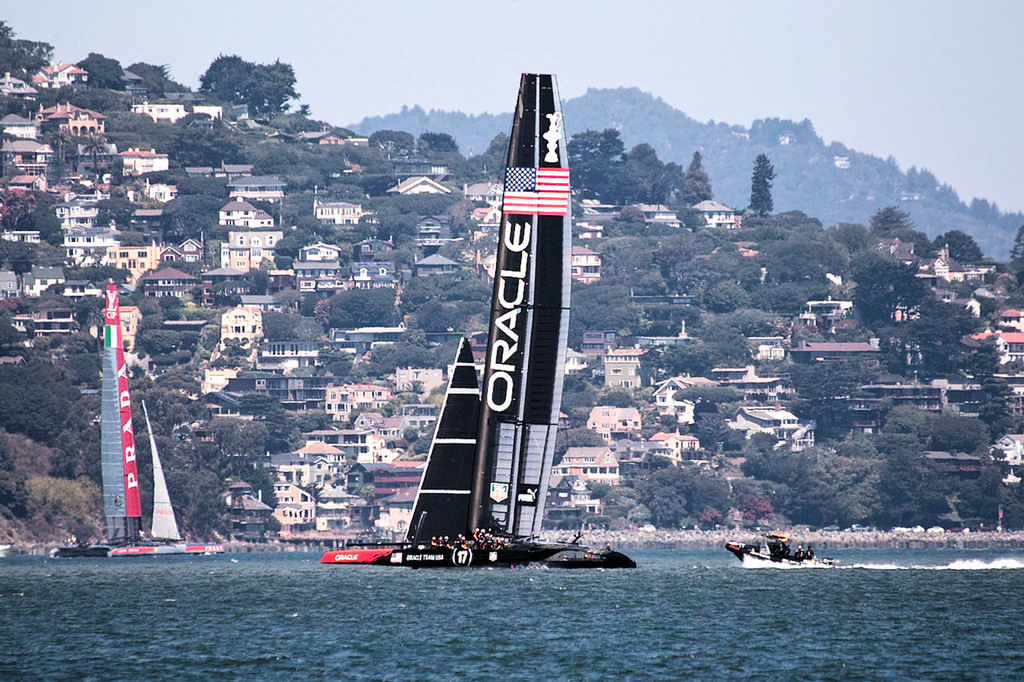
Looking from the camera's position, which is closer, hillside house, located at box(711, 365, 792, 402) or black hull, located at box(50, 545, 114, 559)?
black hull, located at box(50, 545, 114, 559)

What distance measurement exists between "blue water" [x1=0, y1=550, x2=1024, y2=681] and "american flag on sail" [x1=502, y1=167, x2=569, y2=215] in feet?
36.4

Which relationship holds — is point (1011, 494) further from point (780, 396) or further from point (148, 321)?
point (148, 321)

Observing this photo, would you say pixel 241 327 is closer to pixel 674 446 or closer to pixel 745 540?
pixel 674 446

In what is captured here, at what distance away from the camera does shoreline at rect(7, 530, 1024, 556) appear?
5659 inches

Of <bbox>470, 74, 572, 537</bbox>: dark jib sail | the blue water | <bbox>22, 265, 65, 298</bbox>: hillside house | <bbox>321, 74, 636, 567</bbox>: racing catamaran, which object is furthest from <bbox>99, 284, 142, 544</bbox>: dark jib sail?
<bbox>22, 265, 65, 298</bbox>: hillside house

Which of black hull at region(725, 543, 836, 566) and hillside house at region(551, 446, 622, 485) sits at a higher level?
black hull at region(725, 543, 836, 566)

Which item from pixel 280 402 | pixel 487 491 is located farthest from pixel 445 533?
pixel 280 402

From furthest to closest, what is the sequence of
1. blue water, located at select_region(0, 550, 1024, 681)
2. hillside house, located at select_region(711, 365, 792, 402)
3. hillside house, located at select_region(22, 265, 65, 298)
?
hillside house, located at select_region(22, 265, 65, 298)
hillside house, located at select_region(711, 365, 792, 402)
blue water, located at select_region(0, 550, 1024, 681)

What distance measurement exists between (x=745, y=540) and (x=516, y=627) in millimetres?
105875

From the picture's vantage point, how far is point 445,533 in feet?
188

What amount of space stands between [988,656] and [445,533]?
1957cm

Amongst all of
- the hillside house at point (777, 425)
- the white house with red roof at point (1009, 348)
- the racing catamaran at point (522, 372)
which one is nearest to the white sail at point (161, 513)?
the racing catamaran at point (522, 372)

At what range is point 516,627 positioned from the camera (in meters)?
47.3

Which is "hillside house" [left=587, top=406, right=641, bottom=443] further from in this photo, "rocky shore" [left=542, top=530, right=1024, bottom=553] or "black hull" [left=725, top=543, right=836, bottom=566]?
"black hull" [left=725, top=543, right=836, bottom=566]
